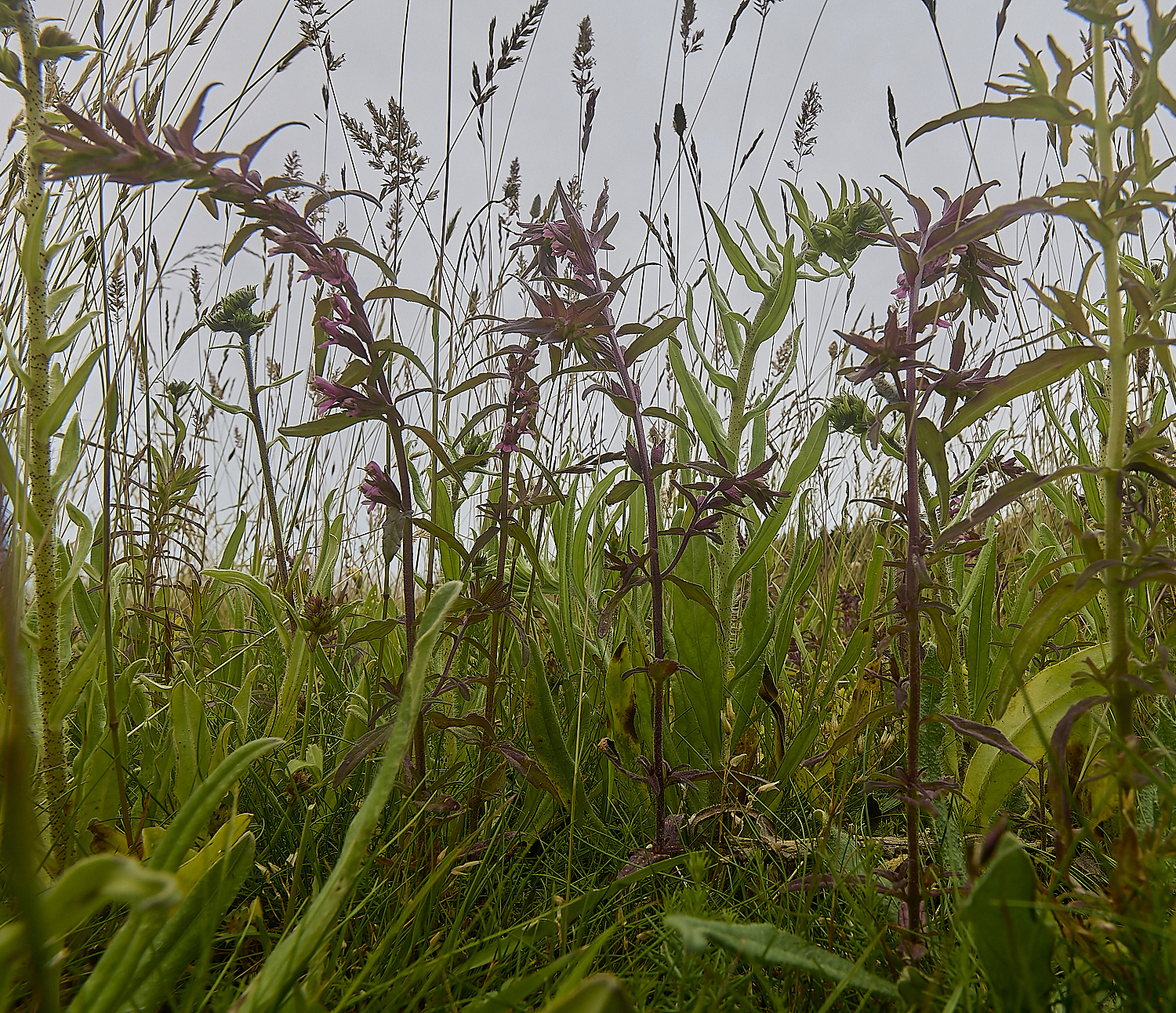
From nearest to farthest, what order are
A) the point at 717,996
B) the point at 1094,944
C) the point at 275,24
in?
the point at 717,996, the point at 1094,944, the point at 275,24

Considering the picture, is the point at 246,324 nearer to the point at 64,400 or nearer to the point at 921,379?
the point at 64,400

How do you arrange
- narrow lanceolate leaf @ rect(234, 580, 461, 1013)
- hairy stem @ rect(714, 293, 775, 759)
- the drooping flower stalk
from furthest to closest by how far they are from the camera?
the drooping flower stalk, hairy stem @ rect(714, 293, 775, 759), narrow lanceolate leaf @ rect(234, 580, 461, 1013)

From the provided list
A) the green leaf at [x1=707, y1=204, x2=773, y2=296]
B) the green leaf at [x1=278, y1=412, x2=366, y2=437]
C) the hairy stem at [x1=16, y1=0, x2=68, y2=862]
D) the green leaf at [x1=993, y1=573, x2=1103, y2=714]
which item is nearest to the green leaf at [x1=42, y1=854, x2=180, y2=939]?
the hairy stem at [x1=16, y1=0, x2=68, y2=862]

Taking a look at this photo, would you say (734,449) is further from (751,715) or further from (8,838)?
(8,838)

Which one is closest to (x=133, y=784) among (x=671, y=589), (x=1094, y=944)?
(x=671, y=589)

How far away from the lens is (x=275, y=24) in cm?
178

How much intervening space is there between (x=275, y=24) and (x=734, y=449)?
1392 millimetres

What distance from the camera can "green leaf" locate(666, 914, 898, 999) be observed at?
2.14ft

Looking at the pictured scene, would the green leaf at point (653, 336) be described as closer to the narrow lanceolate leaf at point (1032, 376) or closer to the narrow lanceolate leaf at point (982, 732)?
the narrow lanceolate leaf at point (1032, 376)

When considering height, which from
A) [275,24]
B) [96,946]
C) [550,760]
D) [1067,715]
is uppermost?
[275,24]

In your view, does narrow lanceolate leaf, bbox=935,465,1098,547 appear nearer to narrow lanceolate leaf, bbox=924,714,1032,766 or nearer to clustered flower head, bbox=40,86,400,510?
narrow lanceolate leaf, bbox=924,714,1032,766

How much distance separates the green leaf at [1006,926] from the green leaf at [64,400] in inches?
42.1

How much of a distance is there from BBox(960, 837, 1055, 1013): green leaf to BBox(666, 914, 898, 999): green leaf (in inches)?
3.5

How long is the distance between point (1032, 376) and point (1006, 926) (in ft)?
1.85
